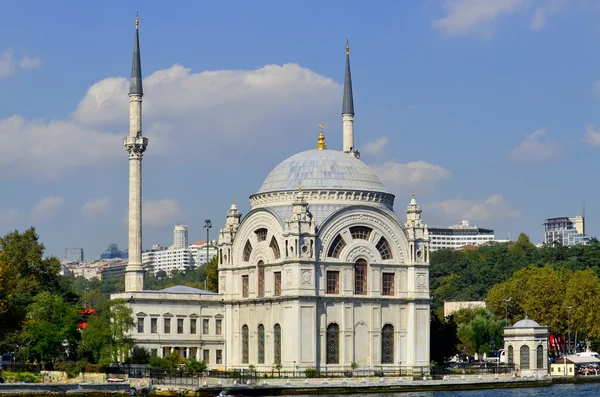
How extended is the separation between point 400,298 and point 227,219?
14.3m

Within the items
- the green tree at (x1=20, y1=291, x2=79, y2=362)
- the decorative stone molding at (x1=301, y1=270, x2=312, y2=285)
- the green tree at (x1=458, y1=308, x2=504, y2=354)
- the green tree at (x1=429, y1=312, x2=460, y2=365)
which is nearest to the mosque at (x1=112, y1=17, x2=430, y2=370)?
the decorative stone molding at (x1=301, y1=270, x2=312, y2=285)

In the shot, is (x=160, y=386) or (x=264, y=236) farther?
(x=264, y=236)

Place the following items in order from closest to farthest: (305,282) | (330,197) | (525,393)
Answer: (525,393)
(305,282)
(330,197)

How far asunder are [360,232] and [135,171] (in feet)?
54.7

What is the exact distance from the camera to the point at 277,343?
8238 centimetres

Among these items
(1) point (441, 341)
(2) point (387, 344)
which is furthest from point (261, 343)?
(1) point (441, 341)

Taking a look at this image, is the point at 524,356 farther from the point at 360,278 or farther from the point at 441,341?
the point at 360,278

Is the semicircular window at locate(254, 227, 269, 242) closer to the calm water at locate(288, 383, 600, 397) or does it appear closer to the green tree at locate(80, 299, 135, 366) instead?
the green tree at locate(80, 299, 135, 366)

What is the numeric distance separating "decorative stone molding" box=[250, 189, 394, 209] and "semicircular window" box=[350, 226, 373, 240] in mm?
1943

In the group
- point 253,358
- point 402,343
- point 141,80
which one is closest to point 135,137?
point 141,80

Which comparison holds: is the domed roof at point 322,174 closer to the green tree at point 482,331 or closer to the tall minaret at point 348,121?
the tall minaret at point 348,121

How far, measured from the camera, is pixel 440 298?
14938 cm

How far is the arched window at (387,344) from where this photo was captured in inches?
3263

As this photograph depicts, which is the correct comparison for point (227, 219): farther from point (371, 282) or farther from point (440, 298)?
point (440, 298)
